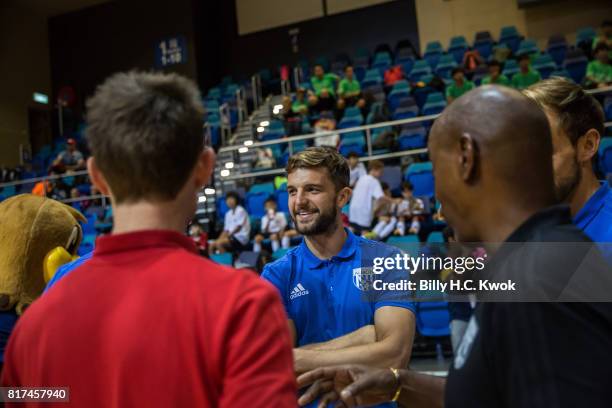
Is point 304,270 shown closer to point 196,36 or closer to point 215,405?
point 215,405

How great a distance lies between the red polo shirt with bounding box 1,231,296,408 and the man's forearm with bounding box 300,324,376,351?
1150mm

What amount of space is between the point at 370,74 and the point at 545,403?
12.7 metres

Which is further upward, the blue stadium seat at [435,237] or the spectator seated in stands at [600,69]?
the spectator seated in stands at [600,69]

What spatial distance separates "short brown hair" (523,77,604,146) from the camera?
190 centimetres

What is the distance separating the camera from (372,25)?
15672 mm

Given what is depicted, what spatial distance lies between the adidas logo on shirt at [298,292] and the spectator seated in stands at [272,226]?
5.93 meters

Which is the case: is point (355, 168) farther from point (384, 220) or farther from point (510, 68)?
point (510, 68)

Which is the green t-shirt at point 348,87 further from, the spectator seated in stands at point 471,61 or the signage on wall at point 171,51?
the signage on wall at point 171,51

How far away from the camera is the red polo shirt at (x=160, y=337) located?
100 cm

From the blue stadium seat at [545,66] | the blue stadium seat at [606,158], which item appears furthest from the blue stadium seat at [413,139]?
the blue stadium seat at [545,66]

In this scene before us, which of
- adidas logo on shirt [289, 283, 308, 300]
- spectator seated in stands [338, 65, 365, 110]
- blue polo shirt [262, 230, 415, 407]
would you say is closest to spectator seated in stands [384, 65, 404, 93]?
spectator seated in stands [338, 65, 365, 110]

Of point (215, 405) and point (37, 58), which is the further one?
point (37, 58)

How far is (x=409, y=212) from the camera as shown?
24.9ft

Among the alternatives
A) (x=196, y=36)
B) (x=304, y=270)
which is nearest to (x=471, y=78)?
(x=196, y=36)
